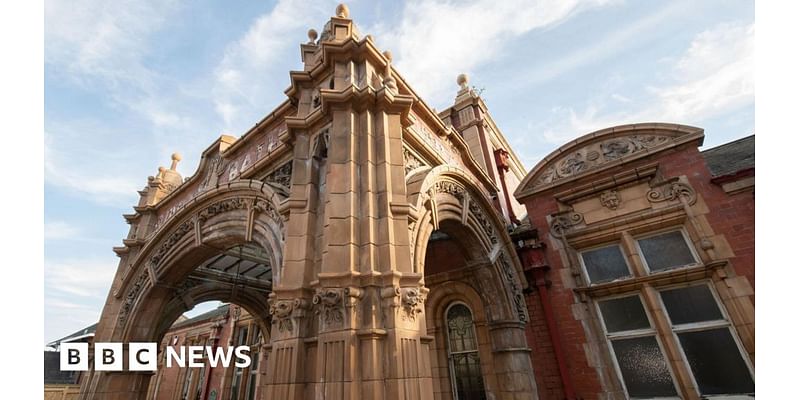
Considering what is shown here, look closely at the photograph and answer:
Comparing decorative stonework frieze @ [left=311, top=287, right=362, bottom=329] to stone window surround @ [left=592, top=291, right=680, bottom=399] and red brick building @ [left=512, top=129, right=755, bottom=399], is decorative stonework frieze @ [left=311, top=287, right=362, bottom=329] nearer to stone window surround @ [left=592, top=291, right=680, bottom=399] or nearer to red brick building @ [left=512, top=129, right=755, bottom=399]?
red brick building @ [left=512, top=129, right=755, bottom=399]

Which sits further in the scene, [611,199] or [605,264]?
[611,199]

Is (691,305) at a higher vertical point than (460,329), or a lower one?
lower

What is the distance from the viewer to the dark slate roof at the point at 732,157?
6.00 meters

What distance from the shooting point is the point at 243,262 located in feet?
31.9

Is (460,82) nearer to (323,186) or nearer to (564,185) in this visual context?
(564,185)

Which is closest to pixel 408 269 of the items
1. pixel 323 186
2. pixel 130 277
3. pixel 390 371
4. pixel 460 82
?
pixel 390 371

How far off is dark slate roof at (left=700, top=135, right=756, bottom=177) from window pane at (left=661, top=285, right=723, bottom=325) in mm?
2137

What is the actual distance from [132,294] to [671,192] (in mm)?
12199

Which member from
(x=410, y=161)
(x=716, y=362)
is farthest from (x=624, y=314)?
(x=410, y=161)

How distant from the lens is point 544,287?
22.5 feet

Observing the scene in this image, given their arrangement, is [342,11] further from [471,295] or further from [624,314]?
[624,314]

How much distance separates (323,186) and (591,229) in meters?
5.47

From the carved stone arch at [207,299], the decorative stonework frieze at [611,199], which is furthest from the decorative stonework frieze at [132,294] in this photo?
the decorative stonework frieze at [611,199]

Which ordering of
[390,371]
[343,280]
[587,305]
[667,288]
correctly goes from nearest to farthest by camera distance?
1. [390,371]
2. [343,280]
3. [667,288]
4. [587,305]
